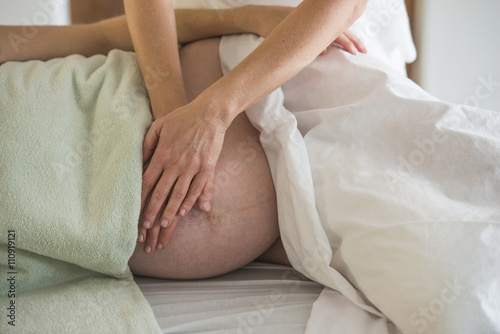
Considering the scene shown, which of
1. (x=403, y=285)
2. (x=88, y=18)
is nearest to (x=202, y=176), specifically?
(x=403, y=285)

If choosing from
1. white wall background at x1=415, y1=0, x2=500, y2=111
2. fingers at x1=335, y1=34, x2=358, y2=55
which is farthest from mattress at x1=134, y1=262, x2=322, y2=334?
white wall background at x1=415, y1=0, x2=500, y2=111

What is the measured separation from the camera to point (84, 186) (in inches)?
27.8

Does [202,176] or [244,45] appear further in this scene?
[244,45]

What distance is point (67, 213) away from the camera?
65 centimetres

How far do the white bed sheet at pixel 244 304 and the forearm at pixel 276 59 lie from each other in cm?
27

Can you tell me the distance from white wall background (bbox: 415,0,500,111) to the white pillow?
575 mm

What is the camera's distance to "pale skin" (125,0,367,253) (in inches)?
29.0

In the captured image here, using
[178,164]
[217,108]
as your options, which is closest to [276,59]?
[217,108]

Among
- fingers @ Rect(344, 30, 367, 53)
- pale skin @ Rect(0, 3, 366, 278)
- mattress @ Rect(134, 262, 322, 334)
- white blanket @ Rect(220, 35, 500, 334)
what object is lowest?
mattress @ Rect(134, 262, 322, 334)

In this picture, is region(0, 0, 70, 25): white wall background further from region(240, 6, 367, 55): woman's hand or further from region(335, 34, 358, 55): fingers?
region(335, 34, 358, 55): fingers

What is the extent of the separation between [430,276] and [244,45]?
1.80 ft

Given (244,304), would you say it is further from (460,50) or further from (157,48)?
(460,50)

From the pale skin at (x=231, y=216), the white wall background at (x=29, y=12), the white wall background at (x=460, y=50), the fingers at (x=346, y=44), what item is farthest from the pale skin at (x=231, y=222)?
the white wall background at (x=29, y=12)

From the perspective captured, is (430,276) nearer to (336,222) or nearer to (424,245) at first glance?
(424,245)
